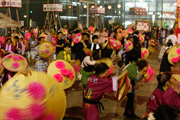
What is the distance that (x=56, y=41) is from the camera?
1131 cm

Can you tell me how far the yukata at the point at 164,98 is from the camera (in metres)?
3.85

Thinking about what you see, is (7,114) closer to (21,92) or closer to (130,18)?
(21,92)

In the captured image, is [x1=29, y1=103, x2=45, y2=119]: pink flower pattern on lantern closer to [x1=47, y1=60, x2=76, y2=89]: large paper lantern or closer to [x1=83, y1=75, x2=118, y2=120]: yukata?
[x1=83, y1=75, x2=118, y2=120]: yukata

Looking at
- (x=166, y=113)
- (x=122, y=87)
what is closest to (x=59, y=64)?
(x=122, y=87)

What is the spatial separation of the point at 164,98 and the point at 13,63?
3.44m

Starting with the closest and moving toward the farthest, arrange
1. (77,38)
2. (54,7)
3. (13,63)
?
(13,63) → (77,38) → (54,7)

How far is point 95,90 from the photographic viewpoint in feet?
13.9

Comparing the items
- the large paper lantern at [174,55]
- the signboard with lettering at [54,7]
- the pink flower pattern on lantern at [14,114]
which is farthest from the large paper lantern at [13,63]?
the signboard with lettering at [54,7]

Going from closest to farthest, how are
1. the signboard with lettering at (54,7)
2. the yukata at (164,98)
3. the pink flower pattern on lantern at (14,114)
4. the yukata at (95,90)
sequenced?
the pink flower pattern on lantern at (14,114)
the yukata at (164,98)
the yukata at (95,90)
the signboard with lettering at (54,7)

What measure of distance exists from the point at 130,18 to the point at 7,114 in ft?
123

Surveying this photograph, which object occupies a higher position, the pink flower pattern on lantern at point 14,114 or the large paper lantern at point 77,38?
the large paper lantern at point 77,38

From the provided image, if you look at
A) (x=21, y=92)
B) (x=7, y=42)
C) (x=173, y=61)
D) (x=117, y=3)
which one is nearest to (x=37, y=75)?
(x=21, y=92)

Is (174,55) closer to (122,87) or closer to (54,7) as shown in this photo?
(122,87)

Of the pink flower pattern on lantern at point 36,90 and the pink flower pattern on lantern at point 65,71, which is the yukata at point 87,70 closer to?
the pink flower pattern on lantern at point 65,71
